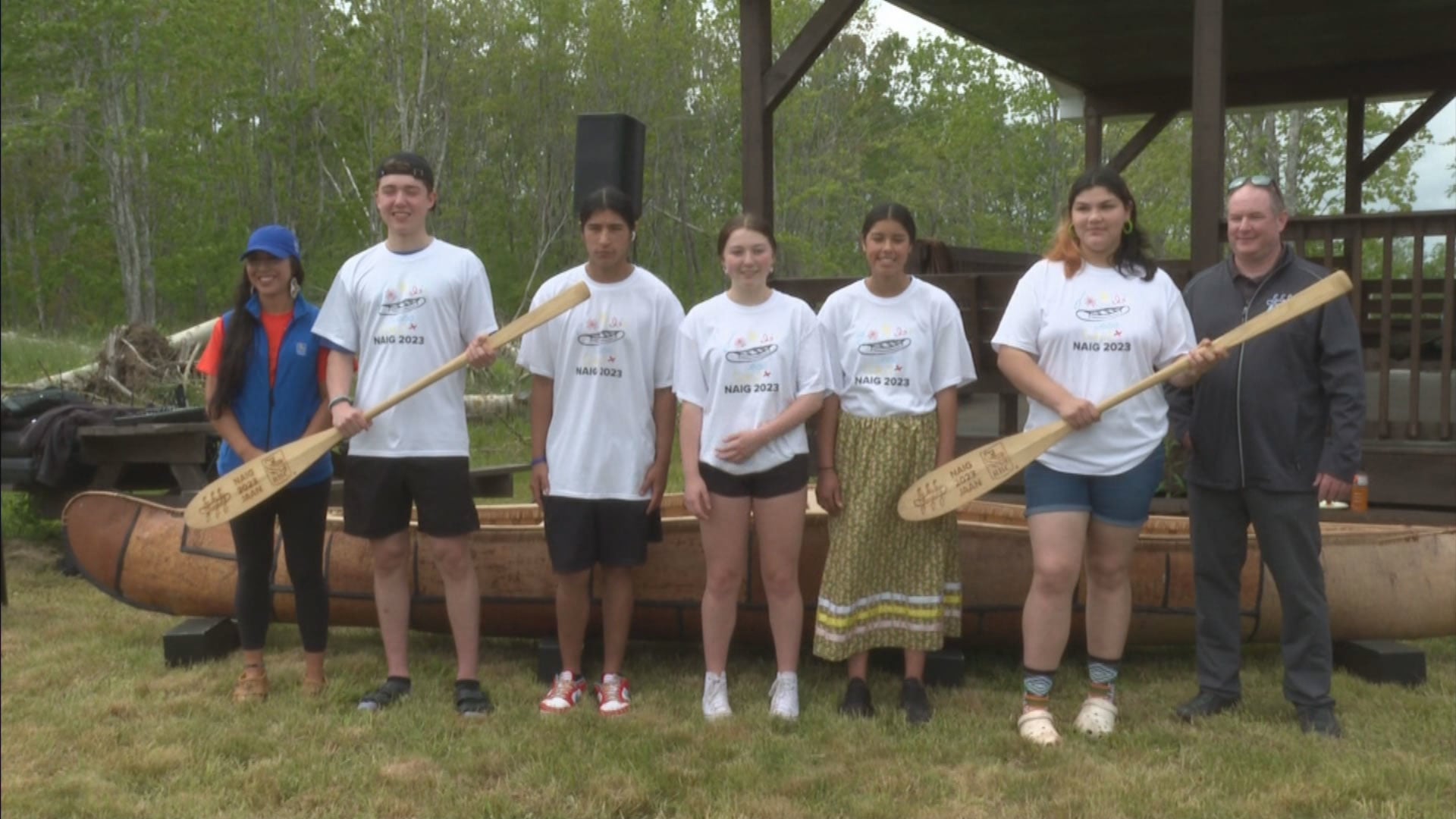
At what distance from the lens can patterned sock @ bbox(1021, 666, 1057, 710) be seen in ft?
11.9

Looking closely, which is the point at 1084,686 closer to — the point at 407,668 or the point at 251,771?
the point at 407,668

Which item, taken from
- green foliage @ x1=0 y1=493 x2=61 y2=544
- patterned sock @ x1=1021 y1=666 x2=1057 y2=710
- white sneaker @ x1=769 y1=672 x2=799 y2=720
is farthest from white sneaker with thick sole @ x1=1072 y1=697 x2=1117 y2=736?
green foliage @ x1=0 y1=493 x2=61 y2=544

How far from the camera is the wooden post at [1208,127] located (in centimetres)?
616

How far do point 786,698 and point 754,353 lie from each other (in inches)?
41.0

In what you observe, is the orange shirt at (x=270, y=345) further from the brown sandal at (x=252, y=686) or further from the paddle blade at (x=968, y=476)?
the paddle blade at (x=968, y=476)

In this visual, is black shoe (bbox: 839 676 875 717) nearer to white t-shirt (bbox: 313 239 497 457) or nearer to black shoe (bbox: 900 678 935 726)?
black shoe (bbox: 900 678 935 726)

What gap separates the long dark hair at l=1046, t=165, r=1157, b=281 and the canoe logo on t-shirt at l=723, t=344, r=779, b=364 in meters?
0.84

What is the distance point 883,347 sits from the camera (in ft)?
12.2

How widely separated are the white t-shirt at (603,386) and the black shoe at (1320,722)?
205 cm

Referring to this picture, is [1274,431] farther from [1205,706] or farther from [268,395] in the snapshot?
[268,395]

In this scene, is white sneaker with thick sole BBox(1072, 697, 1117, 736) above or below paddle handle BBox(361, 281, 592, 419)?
below

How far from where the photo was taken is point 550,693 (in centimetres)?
395

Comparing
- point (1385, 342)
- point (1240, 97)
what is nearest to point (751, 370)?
point (1385, 342)

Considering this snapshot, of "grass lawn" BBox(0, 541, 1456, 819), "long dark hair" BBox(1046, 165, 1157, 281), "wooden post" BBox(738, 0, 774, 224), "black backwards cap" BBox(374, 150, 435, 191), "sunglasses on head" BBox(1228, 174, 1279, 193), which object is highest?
"wooden post" BBox(738, 0, 774, 224)
